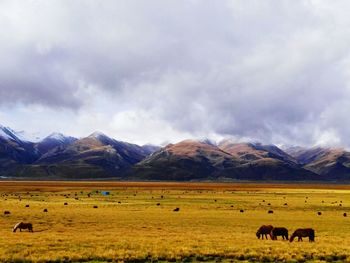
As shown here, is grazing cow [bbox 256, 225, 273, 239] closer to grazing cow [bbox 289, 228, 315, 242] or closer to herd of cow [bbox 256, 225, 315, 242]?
herd of cow [bbox 256, 225, 315, 242]

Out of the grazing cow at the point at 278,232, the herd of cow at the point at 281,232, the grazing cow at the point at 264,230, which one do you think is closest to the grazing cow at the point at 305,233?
the herd of cow at the point at 281,232

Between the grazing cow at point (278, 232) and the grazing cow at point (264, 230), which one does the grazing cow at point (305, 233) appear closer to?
the grazing cow at point (278, 232)

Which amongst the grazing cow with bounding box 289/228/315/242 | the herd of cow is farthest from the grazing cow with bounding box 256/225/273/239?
the grazing cow with bounding box 289/228/315/242

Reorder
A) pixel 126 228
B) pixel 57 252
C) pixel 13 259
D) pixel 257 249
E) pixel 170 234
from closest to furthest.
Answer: pixel 13 259 → pixel 57 252 → pixel 257 249 → pixel 170 234 → pixel 126 228

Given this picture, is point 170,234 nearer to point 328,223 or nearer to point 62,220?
point 62,220

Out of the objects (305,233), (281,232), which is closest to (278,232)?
(281,232)

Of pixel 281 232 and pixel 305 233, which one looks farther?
pixel 281 232

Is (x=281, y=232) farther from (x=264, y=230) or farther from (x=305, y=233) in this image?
(x=305, y=233)

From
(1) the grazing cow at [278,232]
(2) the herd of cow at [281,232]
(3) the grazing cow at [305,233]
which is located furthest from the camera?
(1) the grazing cow at [278,232]

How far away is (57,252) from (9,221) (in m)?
26.1

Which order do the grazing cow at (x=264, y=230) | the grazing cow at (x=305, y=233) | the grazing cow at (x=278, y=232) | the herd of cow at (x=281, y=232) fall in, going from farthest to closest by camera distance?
the grazing cow at (x=264, y=230) → the grazing cow at (x=278, y=232) → the herd of cow at (x=281, y=232) → the grazing cow at (x=305, y=233)

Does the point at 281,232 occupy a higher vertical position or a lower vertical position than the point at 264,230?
lower

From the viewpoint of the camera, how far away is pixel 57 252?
30.4m

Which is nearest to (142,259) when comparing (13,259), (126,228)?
(13,259)
